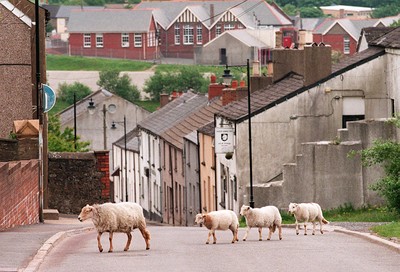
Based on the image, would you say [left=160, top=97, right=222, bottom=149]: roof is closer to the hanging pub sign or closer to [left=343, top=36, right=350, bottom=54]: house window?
the hanging pub sign

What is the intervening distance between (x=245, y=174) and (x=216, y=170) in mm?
4386

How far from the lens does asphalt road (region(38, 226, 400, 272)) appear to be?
76.2ft

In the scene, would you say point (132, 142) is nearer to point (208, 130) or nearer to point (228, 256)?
point (208, 130)

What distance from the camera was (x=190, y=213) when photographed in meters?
61.8

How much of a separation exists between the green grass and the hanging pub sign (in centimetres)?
13471

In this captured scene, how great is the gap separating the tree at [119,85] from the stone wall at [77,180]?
10412 cm

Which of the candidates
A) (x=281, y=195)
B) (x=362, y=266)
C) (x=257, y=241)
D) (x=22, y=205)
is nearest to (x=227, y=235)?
(x=257, y=241)

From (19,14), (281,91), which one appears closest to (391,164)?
(281,91)

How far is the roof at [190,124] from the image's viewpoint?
66.8 metres

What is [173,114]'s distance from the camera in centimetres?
7619

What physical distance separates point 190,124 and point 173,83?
9099 centimetres

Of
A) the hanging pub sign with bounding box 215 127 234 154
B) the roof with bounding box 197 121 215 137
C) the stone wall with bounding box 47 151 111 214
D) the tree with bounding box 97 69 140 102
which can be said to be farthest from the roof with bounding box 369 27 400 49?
the tree with bounding box 97 69 140 102

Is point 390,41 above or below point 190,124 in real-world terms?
above

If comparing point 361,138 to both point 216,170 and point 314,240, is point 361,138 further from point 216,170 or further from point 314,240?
point 314,240
